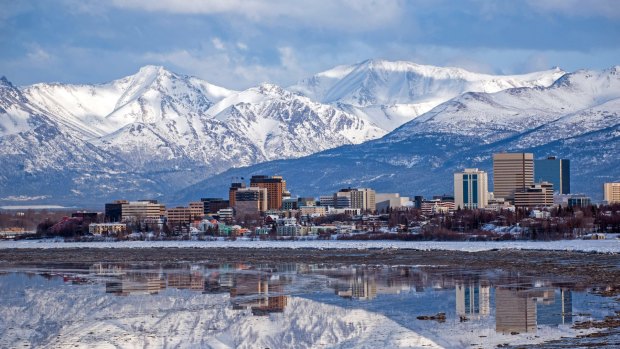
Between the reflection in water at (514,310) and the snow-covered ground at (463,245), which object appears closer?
the reflection in water at (514,310)

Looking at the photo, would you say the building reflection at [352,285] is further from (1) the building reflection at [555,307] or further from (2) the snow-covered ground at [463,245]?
(2) the snow-covered ground at [463,245]

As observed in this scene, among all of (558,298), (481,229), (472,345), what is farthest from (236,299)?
(481,229)

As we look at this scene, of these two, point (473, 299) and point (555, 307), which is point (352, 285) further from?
point (555, 307)

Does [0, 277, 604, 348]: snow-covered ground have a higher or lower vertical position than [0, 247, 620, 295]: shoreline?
lower

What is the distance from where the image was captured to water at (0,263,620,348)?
51.7 m

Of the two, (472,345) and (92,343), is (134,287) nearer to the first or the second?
(92,343)

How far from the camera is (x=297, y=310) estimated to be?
6209cm

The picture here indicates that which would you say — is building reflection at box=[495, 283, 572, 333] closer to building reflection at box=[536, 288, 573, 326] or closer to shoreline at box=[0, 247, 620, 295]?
building reflection at box=[536, 288, 573, 326]

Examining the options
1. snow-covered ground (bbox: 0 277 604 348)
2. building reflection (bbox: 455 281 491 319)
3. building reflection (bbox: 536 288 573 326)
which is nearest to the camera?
snow-covered ground (bbox: 0 277 604 348)

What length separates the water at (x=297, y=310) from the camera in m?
51.7

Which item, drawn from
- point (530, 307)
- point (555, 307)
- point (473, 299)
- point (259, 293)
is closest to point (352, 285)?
point (259, 293)

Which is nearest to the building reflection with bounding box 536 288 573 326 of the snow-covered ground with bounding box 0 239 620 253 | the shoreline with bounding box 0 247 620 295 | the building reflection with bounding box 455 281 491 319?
the building reflection with bounding box 455 281 491 319

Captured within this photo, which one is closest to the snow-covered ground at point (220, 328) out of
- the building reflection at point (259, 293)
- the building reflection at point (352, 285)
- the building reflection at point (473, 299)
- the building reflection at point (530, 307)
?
the building reflection at point (259, 293)

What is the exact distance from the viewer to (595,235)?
15462cm
